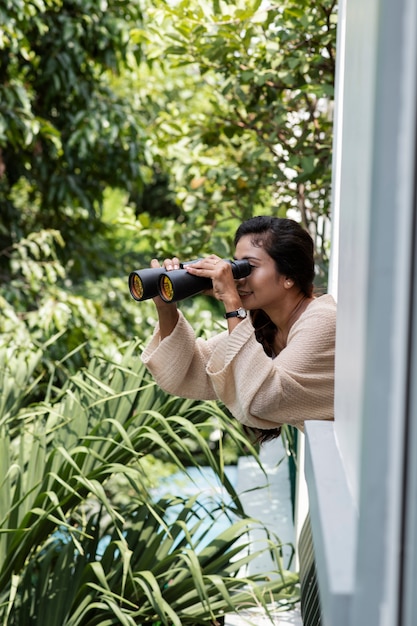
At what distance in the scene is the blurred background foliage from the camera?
2.96 metres

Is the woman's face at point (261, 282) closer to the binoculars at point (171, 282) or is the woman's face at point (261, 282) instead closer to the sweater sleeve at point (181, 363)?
the binoculars at point (171, 282)

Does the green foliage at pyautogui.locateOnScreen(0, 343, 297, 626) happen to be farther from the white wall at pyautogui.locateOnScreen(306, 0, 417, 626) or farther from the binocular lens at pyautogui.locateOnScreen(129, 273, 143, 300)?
the white wall at pyautogui.locateOnScreen(306, 0, 417, 626)

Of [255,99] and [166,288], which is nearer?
[166,288]

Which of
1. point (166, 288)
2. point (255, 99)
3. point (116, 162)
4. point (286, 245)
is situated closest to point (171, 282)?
point (166, 288)

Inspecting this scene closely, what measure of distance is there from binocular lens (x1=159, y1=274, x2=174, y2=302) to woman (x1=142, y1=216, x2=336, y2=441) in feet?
0.17

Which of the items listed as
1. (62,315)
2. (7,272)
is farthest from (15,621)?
(7,272)

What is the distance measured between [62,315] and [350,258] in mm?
4314

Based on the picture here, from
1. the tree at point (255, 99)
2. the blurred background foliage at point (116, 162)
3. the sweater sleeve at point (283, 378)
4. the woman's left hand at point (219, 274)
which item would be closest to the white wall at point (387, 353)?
the sweater sleeve at point (283, 378)

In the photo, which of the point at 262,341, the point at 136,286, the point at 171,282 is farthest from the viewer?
the point at 262,341

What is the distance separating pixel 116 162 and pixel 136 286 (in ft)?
15.8

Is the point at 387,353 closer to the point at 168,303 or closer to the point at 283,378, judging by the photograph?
the point at 283,378

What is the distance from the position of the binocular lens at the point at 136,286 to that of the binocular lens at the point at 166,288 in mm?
41

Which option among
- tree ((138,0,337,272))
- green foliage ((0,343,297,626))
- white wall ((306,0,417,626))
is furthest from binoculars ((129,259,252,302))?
tree ((138,0,337,272))

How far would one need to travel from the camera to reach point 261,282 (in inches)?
68.7
